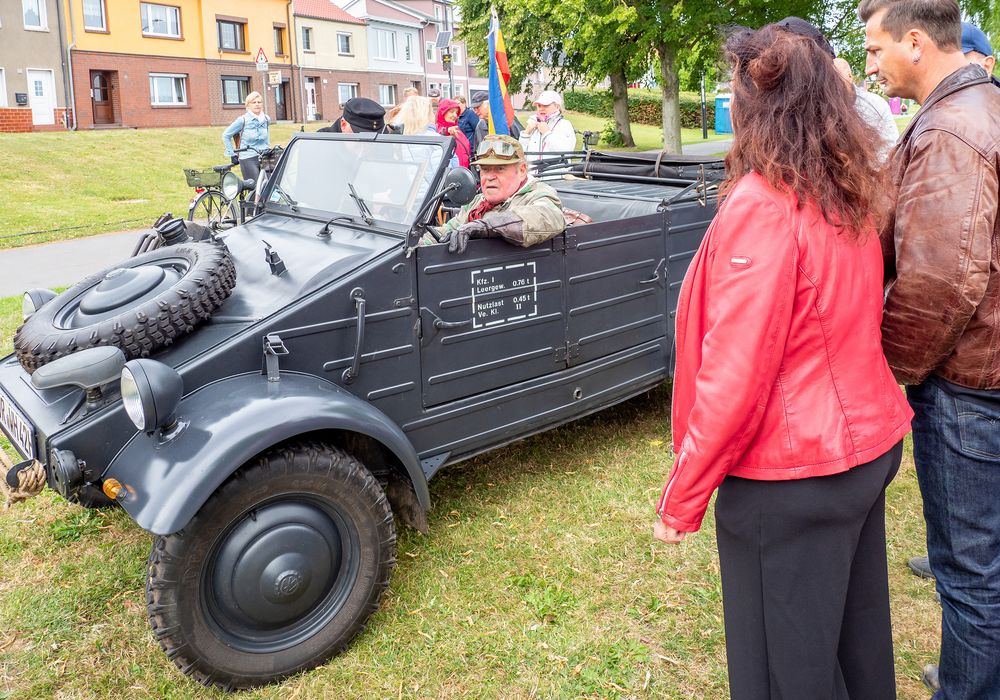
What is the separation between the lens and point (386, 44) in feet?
151

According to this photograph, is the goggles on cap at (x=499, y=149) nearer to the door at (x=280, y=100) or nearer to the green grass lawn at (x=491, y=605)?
the green grass lawn at (x=491, y=605)

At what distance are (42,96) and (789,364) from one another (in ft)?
106

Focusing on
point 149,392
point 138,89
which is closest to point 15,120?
point 138,89

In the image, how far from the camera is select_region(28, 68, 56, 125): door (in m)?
28.1

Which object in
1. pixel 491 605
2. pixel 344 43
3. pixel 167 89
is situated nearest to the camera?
pixel 491 605

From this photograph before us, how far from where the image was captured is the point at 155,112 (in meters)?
31.8

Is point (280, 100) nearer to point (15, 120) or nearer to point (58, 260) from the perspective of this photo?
point (15, 120)

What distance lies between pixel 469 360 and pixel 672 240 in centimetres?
171

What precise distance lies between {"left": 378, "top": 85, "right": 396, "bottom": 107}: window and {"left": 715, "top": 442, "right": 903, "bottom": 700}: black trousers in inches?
1824

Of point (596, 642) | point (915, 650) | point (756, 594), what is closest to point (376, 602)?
point (596, 642)

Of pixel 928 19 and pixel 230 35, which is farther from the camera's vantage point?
pixel 230 35

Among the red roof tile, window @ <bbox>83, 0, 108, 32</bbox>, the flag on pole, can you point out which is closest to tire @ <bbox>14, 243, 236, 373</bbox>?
the flag on pole

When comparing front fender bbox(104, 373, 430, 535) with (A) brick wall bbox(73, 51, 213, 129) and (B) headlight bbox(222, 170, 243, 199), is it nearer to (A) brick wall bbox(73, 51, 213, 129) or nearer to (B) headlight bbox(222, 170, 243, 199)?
(B) headlight bbox(222, 170, 243, 199)

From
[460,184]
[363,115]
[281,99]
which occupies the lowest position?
[460,184]
